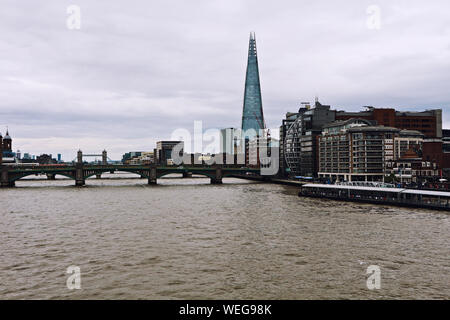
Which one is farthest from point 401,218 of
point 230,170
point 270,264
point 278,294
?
point 230,170

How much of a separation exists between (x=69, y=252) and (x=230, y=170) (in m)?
133

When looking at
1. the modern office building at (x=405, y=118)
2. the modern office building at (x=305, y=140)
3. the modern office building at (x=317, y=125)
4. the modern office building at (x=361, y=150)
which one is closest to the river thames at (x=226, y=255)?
the modern office building at (x=361, y=150)

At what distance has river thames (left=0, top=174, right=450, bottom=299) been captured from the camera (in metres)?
26.9

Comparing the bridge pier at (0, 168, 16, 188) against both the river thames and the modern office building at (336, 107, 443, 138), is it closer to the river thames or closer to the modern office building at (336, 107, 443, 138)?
the river thames

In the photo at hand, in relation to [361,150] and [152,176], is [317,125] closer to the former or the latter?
[361,150]

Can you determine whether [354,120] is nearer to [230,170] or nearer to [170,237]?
[230,170]

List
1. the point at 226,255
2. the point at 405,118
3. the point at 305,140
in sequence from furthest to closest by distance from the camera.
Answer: the point at 405,118
the point at 305,140
the point at 226,255

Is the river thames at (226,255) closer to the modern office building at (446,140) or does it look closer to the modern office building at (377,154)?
the modern office building at (377,154)

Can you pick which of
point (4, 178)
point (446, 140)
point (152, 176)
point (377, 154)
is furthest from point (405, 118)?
point (4, 178)

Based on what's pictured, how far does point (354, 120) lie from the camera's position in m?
143

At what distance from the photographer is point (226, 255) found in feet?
119

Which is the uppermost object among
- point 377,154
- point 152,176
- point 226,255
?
point 377,154

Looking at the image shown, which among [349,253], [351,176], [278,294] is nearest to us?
[278,294]
